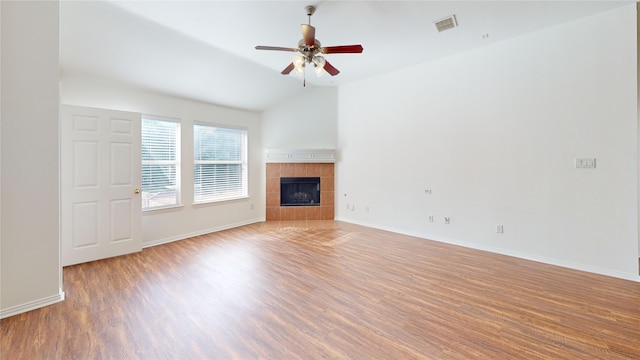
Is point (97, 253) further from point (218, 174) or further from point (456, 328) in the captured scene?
point (456, 328)

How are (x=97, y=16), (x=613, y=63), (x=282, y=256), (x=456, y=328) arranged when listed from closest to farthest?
(x=456, y=328) → (x=97, y=16) → (x=613, y=63) → (x=282, y=256)

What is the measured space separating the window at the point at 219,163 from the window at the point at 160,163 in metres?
0.35

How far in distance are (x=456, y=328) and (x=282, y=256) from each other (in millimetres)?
2261

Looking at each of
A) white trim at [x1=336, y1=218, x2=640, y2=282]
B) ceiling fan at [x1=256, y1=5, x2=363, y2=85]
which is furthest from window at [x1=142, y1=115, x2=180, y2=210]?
white trim at [x1=336, y1=218, x2=640, y2=282]

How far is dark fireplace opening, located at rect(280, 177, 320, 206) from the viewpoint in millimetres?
5875

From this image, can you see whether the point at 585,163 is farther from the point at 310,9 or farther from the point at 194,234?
the point at 194,234

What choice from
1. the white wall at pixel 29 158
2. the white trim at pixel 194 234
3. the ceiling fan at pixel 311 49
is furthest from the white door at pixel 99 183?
the ceiling fan at pixel 311 49

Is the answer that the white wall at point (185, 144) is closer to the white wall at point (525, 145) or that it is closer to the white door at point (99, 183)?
the white door at point (99, 183)

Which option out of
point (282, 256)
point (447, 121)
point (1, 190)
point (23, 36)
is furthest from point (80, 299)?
point (447, 121)

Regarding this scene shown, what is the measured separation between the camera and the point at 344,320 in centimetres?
211

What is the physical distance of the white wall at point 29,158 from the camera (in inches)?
84.8

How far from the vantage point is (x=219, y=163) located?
519 centimetres

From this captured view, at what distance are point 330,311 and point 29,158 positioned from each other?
299 cm

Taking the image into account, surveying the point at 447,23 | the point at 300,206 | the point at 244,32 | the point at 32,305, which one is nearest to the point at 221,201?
the point at 300,206
